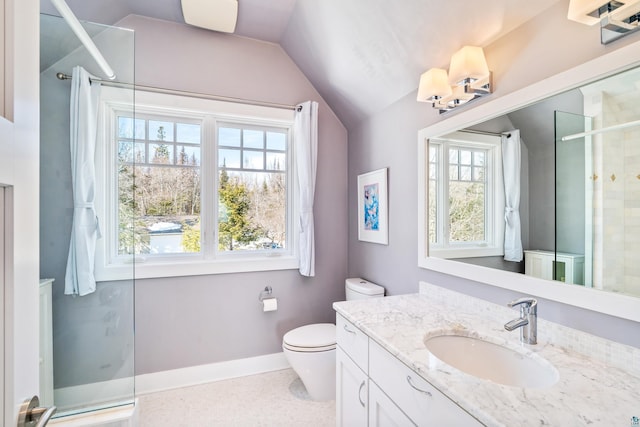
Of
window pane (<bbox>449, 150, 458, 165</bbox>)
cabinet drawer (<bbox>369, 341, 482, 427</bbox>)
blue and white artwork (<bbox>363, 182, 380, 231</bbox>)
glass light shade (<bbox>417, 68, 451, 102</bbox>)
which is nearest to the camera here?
cabinet drawer (<bbox>369, 341, 482, 427</bbox>)

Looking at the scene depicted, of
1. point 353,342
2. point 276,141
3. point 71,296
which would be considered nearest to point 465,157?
point 353,342

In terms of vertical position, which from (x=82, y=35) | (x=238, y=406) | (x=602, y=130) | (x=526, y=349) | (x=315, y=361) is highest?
(x=82, y=35)

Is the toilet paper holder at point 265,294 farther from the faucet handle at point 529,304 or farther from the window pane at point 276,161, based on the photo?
the faucet handle at point 529,304

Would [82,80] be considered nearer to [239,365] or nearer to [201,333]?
[201,333]

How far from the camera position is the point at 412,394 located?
1.05 metres

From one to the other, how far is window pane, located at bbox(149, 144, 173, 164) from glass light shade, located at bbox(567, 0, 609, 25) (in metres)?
2.43

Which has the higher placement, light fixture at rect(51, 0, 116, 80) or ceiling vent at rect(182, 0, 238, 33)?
ceiling vent at rect(182, 0, 238, 33)

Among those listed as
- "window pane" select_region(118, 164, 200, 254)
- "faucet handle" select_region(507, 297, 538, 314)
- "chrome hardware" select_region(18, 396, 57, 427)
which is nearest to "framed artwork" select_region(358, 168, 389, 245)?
"faucet handle" select_region(507, 297, 538, 314)

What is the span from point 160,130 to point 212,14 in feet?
3.00

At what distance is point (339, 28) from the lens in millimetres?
1937

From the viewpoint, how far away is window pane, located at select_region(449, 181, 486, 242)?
153cm

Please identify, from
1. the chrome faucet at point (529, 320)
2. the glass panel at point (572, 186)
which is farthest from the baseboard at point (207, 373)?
→ the glass panel at point (572, 186)

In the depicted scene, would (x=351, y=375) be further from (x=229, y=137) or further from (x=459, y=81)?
(x=229, y=137)

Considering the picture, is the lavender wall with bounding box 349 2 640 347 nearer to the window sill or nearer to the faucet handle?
the faucet handle
